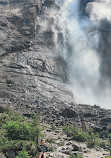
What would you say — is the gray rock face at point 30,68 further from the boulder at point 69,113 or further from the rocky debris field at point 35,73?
the boulder at point 69,113

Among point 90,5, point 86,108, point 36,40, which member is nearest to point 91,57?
point 36,40

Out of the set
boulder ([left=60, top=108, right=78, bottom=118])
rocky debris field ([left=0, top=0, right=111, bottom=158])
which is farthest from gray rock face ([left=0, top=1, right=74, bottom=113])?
boulder ([left=60, top=108, right=78, bottom=118])

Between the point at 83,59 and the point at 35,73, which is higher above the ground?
the point at 83,59

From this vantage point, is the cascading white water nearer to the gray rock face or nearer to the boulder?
the gray rock face

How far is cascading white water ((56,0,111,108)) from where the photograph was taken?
124 ft

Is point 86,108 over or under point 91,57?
under

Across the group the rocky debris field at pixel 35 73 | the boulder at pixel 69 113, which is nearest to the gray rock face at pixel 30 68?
the rocky debris field at pixel 35 73

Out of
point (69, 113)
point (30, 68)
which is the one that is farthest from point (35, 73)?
point (69, 113)

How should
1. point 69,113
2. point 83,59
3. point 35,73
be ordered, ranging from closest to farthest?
point 69,113 → point 35,73 → point 83,59

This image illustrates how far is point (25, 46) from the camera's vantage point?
3866cm

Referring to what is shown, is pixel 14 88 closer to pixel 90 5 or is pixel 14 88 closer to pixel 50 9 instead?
pixel 50 9

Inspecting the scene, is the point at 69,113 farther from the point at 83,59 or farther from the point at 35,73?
the point at 83,59

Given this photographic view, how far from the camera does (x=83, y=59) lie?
43.4 metres

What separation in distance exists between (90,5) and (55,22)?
1762 cm
